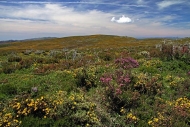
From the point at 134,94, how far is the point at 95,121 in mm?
2464

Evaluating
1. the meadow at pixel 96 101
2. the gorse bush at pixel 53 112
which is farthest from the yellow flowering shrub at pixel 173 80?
the gorse bush at pixel 53 112

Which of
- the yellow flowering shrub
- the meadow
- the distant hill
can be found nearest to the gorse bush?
the meadow

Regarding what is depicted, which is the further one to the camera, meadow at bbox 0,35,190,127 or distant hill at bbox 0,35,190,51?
distant hill at bbox 0,35,190,51

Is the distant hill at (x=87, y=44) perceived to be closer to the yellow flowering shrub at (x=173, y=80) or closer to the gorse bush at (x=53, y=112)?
the yellow flowering shrub at (x=173, y=80)

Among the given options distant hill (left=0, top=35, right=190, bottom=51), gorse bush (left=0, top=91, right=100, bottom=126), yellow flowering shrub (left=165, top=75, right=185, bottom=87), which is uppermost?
distant hill (left=0, top=35, right=190, bottom=51)

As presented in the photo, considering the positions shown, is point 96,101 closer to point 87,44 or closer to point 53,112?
point 53,112

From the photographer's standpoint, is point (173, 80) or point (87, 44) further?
point (87, 44)

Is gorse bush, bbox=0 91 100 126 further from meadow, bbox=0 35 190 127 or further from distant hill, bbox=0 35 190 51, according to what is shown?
distant hill, bbox=0 35 190 51

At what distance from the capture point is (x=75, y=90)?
9.38 metres

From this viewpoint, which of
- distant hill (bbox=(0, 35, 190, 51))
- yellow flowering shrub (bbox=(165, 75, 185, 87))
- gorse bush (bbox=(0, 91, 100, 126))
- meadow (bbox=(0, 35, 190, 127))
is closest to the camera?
gorse bush (bbox=(0, 91, 100, 126))

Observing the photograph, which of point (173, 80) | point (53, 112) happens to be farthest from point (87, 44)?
point (53, 112)

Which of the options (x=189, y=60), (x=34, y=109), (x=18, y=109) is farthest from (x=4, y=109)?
(x=189, y=60)

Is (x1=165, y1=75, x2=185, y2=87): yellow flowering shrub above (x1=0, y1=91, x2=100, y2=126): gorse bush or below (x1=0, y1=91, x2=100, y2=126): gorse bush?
above

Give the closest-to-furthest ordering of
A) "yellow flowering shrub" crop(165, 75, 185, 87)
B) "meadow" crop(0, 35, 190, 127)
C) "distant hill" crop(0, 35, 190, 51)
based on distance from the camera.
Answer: "meadow" crop(0, 35, 190, 127) < "yellow flowering shrub" crop(165, 75, 185, 87) < "distant hill" crop(0, 35, 190, 51)
